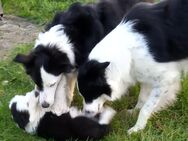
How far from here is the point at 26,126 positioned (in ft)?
14.6

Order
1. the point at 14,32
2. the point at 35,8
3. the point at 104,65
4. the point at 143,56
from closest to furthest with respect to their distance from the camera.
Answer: the point at 104,65 < the point at 143,56 < the point at 14,32 < the point at 35,8

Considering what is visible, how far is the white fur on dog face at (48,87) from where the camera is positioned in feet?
14.6

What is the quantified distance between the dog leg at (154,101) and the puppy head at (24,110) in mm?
912

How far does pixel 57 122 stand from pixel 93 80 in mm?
513

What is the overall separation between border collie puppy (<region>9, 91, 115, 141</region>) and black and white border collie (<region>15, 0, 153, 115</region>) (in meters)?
0.11

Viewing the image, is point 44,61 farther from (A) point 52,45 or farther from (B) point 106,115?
(B) point 106,115

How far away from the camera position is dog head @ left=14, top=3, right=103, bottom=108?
4.47 meters

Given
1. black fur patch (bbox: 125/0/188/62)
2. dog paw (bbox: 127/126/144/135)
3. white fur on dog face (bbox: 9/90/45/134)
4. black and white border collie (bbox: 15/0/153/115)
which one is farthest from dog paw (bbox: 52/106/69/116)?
black fur patch (bbox: 125/0/188/62)

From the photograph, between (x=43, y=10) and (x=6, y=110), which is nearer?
(x=6, y=110)

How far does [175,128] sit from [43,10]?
10.6ft

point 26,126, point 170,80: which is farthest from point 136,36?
point 26,126

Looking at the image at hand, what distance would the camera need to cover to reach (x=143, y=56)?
168 inches

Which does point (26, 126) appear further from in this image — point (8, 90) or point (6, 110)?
point (8, 90)

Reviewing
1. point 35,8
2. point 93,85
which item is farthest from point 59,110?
point 35,8
